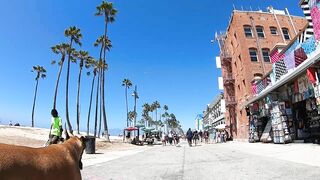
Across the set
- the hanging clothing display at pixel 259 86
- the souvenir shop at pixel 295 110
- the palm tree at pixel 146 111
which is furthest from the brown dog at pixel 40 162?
the palm tree at pixel 146 111

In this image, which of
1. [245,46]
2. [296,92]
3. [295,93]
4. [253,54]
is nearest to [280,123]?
[295,93]

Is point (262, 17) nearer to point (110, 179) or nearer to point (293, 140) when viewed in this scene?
point (293, 140)

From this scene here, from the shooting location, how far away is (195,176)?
8.66 metres

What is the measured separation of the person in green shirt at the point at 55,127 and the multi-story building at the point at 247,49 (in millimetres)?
30600

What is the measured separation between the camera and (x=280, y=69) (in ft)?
75.6

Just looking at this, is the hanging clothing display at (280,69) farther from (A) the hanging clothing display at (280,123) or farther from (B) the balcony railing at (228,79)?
(B) the balcony railing at (228,79)

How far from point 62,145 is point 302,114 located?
806 inches

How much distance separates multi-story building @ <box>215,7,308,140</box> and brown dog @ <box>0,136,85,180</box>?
3406cm

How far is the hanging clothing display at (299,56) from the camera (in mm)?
18753

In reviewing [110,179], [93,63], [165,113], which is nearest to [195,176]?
[110,179]

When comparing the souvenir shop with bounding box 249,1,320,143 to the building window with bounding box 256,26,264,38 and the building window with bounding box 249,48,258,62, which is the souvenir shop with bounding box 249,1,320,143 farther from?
the building window with bounding box 256,26,264,38

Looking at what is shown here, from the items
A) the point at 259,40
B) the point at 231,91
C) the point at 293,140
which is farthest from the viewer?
the point at 231,91

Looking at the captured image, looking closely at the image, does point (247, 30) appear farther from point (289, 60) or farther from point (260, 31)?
point (289, 60)

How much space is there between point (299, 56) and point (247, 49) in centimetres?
2020
